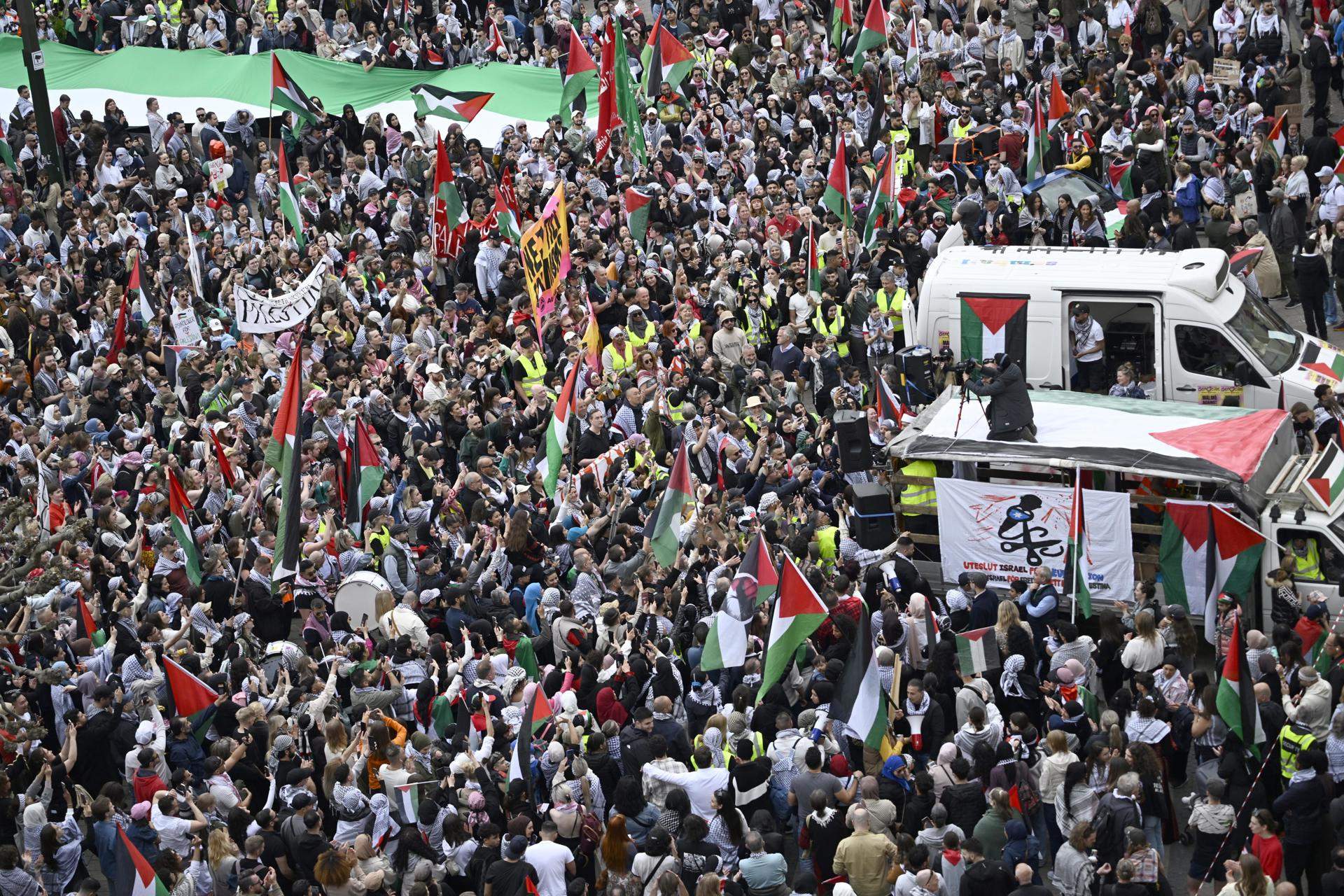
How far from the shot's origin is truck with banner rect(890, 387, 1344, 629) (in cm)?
1608

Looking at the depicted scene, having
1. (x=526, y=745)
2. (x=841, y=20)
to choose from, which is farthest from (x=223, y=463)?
(x=841, y=20)

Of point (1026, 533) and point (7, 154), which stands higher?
point (7, 154)

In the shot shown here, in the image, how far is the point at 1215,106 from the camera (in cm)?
2588

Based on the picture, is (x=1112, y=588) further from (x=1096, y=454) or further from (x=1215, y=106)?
(x=1215, y=106)

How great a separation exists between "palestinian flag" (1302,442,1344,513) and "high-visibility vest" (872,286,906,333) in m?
5.84

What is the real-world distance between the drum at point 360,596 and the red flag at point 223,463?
283cm

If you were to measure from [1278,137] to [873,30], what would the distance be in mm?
6322

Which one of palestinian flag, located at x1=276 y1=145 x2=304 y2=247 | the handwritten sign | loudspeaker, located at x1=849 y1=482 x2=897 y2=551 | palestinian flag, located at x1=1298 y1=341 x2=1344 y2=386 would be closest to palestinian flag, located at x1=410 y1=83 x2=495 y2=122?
palestinian flag, located at x1=276 y1=145 x2=304 y2=247

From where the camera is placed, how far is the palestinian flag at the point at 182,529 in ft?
58.3

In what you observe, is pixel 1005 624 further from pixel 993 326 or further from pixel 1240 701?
pixel 993 326

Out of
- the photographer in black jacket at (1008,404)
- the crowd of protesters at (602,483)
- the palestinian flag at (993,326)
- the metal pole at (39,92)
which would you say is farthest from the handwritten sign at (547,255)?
the metal pole at (39,92)

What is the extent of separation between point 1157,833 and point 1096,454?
157 inches

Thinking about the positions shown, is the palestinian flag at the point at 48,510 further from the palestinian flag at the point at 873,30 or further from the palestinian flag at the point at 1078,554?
the palestinian flag at the point at 873,30

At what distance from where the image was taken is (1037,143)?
82.2ft
